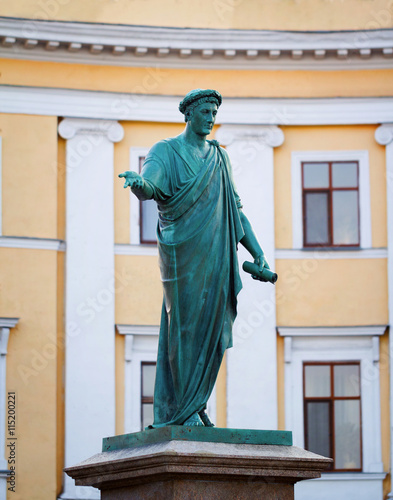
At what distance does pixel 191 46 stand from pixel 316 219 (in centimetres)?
332

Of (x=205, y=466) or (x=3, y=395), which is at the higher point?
(x=3, y=395)

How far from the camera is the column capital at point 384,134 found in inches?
835

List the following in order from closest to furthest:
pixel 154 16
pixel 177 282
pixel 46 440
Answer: pixel 177 282, pixel 46 440, pixel 154 16

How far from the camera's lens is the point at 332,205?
21078 mm

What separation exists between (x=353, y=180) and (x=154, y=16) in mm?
4039

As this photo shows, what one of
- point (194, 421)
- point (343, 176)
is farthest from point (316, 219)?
point (194, 421)

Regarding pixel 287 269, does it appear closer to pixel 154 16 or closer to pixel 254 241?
pixel 154 16

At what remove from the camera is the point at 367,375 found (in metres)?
20.6

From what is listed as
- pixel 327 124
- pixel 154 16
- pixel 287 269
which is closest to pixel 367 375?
pixel 287 269

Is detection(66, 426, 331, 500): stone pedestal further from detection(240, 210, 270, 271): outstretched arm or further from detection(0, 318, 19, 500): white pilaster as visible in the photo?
detection(0, 318, 19, 500): white pilaster

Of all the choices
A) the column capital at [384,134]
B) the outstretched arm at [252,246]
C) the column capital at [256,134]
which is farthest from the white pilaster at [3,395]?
the outstretched arm at [252,246]

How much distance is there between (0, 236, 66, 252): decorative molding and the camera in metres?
20.2

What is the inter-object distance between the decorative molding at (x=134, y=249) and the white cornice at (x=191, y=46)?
286 centimetres

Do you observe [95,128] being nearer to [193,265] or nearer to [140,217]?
[140,217]
